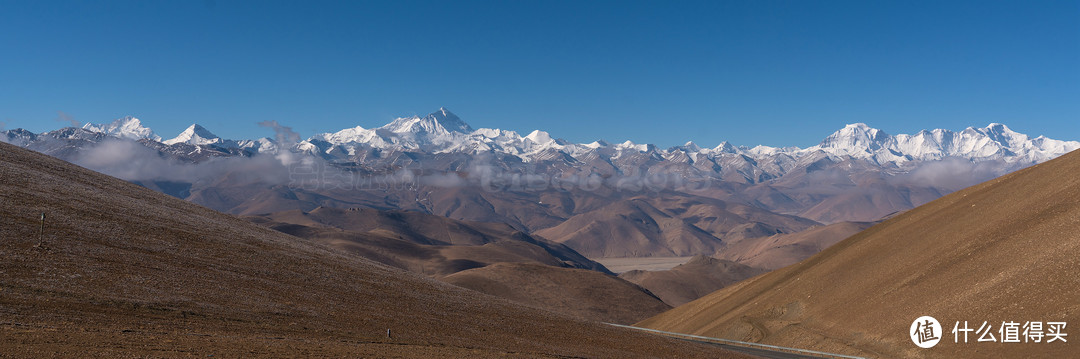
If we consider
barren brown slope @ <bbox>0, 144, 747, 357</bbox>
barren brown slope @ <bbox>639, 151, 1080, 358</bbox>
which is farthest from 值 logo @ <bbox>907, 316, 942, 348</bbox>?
barren brown slope @ <bbox>0, 144, 747, 357</bbox>

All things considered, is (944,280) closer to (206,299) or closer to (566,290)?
(206,299)

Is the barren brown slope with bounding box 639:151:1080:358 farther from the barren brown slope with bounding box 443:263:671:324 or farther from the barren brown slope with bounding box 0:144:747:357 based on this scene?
the barren brown slope with bounding box 443:263:671:324

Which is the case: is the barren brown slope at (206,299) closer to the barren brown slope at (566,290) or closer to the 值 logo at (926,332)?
the 值 logo at (926,332)

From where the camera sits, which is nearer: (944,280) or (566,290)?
(944,280)

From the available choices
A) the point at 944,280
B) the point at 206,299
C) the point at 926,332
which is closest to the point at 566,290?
the point at 944,280

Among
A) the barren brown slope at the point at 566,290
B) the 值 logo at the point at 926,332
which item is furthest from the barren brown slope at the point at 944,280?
the barren brown slope at the point at 566,290

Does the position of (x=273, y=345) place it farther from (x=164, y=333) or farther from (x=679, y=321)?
(x=679, y=321)

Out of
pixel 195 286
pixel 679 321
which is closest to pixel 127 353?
pixel 195 286
